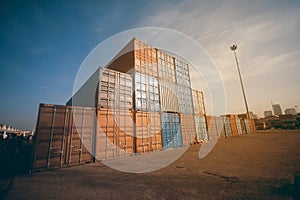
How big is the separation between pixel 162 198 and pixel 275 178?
4055mm

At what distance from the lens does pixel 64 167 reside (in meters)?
7.39

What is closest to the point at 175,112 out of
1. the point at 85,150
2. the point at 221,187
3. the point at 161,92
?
the point at 161,92

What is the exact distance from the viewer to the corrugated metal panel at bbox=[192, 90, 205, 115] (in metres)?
19.8

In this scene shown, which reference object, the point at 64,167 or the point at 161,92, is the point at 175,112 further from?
the point at 64,167

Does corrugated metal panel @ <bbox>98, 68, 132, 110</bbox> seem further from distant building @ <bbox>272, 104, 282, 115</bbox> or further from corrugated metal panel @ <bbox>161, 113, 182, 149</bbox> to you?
distant building @ <bbox>272, 104, 282, 115</bbox>

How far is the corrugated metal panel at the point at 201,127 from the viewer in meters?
17.8

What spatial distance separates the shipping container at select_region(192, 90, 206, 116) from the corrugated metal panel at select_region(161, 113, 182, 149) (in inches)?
229

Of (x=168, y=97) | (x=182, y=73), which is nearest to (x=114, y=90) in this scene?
(x=168, y=97)

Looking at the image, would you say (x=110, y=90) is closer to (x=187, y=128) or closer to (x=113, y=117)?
(x=113, y=117)

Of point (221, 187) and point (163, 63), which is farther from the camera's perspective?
point (163, 63)

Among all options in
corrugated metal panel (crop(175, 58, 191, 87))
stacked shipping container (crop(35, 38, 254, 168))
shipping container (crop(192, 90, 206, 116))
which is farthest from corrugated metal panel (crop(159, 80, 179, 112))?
shipping container (crop(192, 90, 206, 116))

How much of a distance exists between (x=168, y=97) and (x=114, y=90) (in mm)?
6867

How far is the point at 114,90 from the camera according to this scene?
1058cm

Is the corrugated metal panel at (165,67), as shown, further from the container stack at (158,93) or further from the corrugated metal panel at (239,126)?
the corrugated metal panel at (239,126)
